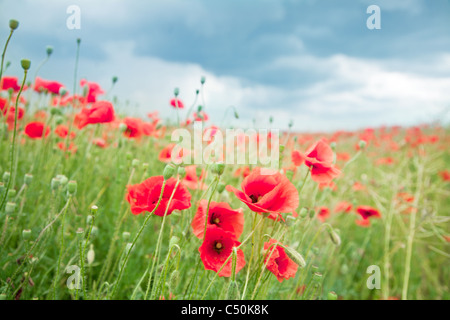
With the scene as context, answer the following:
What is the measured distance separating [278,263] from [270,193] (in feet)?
0.90

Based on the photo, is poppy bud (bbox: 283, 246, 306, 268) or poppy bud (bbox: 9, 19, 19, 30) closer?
poppy bud (bbox: 283, 246, 306, 268)

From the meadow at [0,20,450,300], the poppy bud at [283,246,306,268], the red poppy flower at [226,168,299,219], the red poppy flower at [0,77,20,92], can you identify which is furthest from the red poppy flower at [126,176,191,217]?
the red poppy flower at [0,77,20,92]

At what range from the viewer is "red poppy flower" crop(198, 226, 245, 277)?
28.8 inches

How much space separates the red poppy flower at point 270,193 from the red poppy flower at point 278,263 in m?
0.11

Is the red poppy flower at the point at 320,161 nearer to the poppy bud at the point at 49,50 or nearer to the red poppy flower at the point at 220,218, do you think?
the red poppy flower at the point at 220,218

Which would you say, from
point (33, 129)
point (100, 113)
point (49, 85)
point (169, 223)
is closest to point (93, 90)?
point (49, 85)

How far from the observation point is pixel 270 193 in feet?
2.09

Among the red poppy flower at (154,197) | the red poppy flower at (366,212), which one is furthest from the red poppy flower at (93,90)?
the red poppy flower at (366,212)

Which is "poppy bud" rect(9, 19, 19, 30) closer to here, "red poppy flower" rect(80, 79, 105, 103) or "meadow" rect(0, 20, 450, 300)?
"meadow" rect(0, 20, 450, 300)

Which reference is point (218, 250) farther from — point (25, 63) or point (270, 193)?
point (25, 63)

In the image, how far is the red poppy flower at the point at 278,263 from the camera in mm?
734
